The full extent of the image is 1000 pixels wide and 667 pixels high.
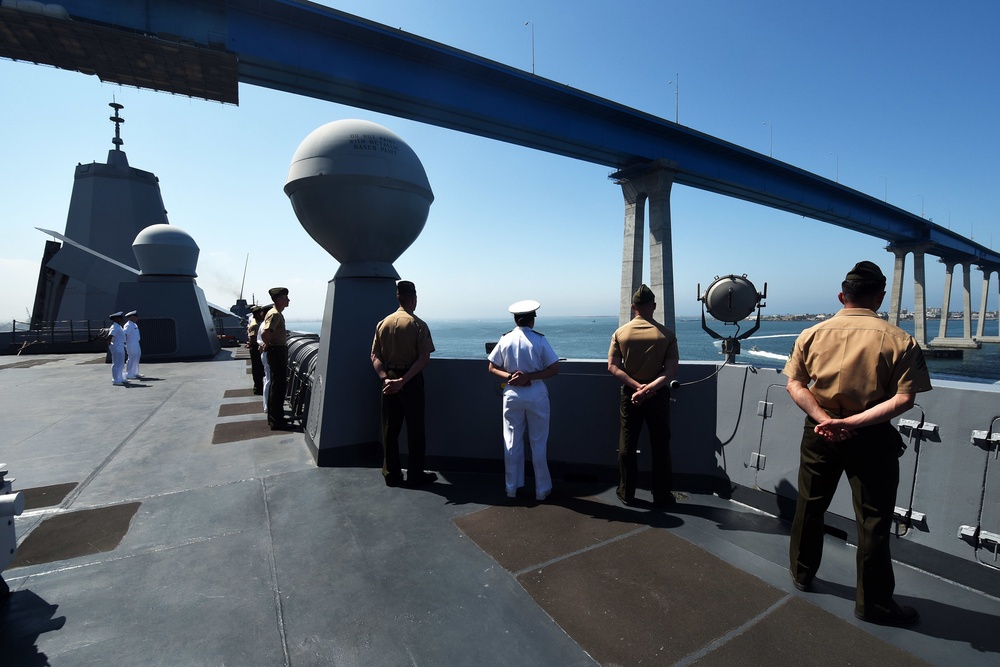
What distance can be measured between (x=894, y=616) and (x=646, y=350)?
6.48ft

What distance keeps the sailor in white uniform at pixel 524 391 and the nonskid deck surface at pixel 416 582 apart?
275mm

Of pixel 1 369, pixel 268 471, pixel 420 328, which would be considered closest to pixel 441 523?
pixel 420 328

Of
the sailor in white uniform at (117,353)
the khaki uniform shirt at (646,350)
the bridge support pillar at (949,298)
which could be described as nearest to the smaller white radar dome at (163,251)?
the sailor in white uniform at (117,353)

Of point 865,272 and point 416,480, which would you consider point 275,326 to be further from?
point 865,272

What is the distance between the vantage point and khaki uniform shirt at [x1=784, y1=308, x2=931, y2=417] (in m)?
2.06

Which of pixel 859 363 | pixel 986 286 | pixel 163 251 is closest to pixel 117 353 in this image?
pixel 163 251

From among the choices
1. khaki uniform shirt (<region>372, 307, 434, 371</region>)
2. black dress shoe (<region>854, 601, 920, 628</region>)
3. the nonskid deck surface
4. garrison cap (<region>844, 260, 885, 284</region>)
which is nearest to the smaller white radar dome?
the nonskid deck surface

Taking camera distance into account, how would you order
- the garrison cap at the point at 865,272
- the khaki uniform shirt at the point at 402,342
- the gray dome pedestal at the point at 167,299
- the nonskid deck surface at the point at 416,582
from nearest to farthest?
the nonskid deck surface at the point at 416,582 → the garrison cap at the point at 865,272 → the khaki uniform shirt at the point at 402,342 → the gray dome pedestal at the point at 167,299

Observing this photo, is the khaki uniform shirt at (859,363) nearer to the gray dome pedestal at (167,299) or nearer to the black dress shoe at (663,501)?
the black dress shoe at (663,501)

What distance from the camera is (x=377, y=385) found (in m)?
4.74

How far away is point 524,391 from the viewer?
3.55 m

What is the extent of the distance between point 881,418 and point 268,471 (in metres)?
4.81

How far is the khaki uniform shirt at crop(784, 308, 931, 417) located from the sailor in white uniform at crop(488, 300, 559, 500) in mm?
1775

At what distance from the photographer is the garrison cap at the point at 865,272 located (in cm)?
225
